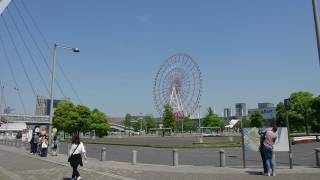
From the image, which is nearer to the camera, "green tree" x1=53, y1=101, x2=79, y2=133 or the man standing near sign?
the man standing near sign

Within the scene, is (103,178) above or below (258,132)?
A: below

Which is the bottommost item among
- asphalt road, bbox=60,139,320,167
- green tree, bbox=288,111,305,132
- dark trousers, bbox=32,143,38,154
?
asphalt road, bbox=60,139,320,167

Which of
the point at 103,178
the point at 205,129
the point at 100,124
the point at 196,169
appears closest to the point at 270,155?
the point at 196,169

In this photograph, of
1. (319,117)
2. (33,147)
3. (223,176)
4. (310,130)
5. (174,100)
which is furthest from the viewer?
(174,100)

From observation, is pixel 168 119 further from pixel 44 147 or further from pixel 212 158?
pixel 212 158

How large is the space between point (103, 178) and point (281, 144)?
8101 millimetres

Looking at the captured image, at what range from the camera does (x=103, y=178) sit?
47.9 ft

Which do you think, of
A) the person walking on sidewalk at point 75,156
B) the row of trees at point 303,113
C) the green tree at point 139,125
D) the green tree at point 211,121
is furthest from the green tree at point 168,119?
the person walking on sidewalk at point 75,156

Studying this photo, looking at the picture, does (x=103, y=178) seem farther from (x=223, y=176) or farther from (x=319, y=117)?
(x=319, y=117)

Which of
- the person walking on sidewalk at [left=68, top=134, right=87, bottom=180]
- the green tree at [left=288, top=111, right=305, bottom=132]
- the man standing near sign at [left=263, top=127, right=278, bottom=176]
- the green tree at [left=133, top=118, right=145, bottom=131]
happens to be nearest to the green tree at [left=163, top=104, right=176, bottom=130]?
the green tree at [left=288, top=111, right=305, bottom=132]

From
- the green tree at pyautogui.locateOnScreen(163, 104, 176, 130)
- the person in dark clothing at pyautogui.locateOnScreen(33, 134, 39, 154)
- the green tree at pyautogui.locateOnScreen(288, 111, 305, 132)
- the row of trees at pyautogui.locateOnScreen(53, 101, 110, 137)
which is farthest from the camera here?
the green tree at pyautogui.locateOnScreen(163, 104, 176, 130)

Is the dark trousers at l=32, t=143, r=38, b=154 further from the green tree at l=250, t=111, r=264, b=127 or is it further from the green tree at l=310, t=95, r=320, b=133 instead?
the green tree at l=250, t=111, r=264, b=127

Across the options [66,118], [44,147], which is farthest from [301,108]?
[44,147]

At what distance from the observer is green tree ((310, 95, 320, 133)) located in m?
69.2
